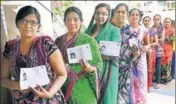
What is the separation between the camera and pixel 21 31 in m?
1.00

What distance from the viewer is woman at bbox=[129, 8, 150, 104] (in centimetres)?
115

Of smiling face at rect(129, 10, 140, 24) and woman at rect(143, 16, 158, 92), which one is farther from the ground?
smiling face at rect(129, 10, 140, 24)

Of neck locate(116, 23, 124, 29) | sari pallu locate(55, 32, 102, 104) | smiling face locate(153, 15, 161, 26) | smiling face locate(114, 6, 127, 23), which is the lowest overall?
sari pallu locate(55, 32, 102, 104)

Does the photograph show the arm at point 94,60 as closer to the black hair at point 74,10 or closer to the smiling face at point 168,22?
the black hair at point 74,10

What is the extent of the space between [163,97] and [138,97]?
115 millimetres

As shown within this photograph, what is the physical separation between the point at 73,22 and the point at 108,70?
Result: 0.91ft

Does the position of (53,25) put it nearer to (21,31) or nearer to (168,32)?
(21,31)

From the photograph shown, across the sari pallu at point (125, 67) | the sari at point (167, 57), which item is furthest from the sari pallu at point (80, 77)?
the sari at point (167, 57)

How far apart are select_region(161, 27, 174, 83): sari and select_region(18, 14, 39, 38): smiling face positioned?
0.60m

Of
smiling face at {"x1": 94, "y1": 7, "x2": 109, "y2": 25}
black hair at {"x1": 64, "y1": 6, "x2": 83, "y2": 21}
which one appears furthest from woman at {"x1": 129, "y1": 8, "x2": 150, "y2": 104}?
black hair at {"x1": 64, "y1": 6, "x2": 83, "y2": 21}

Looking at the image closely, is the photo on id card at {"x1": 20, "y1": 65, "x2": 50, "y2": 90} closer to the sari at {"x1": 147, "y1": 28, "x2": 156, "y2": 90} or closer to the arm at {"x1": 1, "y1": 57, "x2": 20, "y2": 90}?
the arm at {"x1": 1, "y1": 57, "x2": 20, "y2": 90}

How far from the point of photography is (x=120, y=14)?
113cm

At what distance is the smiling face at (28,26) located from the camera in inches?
38.2

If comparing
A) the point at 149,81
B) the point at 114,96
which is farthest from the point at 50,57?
the point at 149,81
